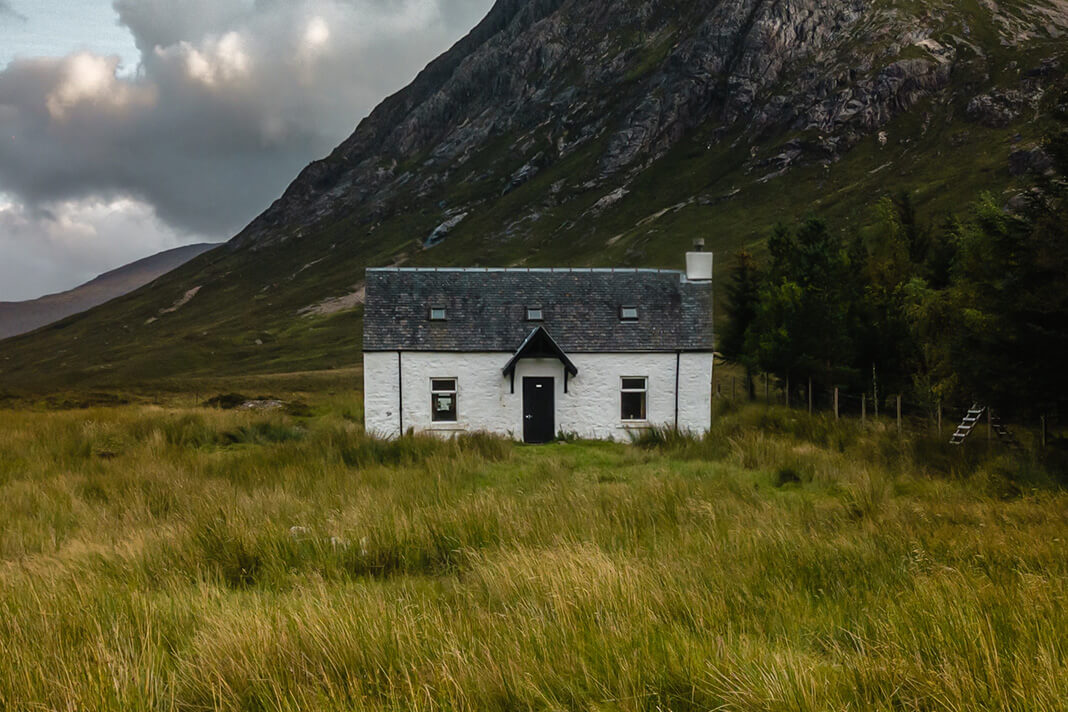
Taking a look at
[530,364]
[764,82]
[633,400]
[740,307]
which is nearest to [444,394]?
[530,364]

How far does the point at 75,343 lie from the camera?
13312cm

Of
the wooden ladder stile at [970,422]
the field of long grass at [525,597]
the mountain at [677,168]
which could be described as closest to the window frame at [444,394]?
the field of long grass at [525,597]

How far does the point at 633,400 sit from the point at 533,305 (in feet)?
17.4

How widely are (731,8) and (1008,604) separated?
194780mm

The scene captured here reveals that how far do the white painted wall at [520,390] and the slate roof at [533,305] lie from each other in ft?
1.47

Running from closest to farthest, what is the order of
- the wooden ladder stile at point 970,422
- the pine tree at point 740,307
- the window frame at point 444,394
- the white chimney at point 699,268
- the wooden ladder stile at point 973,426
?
1. the wooden ladder stile at point 973,426
2. the wooden ladder stile at point 970,422
3. the window frame at point 444,394
4. the white chimney at point 699,268
5. the pine tree at point 740,307

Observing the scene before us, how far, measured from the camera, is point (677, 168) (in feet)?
498

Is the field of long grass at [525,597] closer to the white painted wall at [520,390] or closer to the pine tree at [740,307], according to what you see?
the white painted wall at [520,390]

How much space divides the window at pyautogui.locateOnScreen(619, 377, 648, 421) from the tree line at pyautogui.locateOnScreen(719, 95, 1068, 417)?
7712 millimetres

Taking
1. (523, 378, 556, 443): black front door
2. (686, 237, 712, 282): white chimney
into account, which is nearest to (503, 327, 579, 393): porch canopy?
(523, 378, 556, 443): black front door

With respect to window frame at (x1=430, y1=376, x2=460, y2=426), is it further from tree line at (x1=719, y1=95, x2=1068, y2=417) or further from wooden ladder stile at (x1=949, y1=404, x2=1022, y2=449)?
wooden ladder stile at (x1=949, y1=404, x2=1022, y2=449)

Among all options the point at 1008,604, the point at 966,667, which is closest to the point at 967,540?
the point at 1008,604

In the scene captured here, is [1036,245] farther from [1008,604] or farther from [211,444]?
[211,444]

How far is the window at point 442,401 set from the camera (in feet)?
74.7
